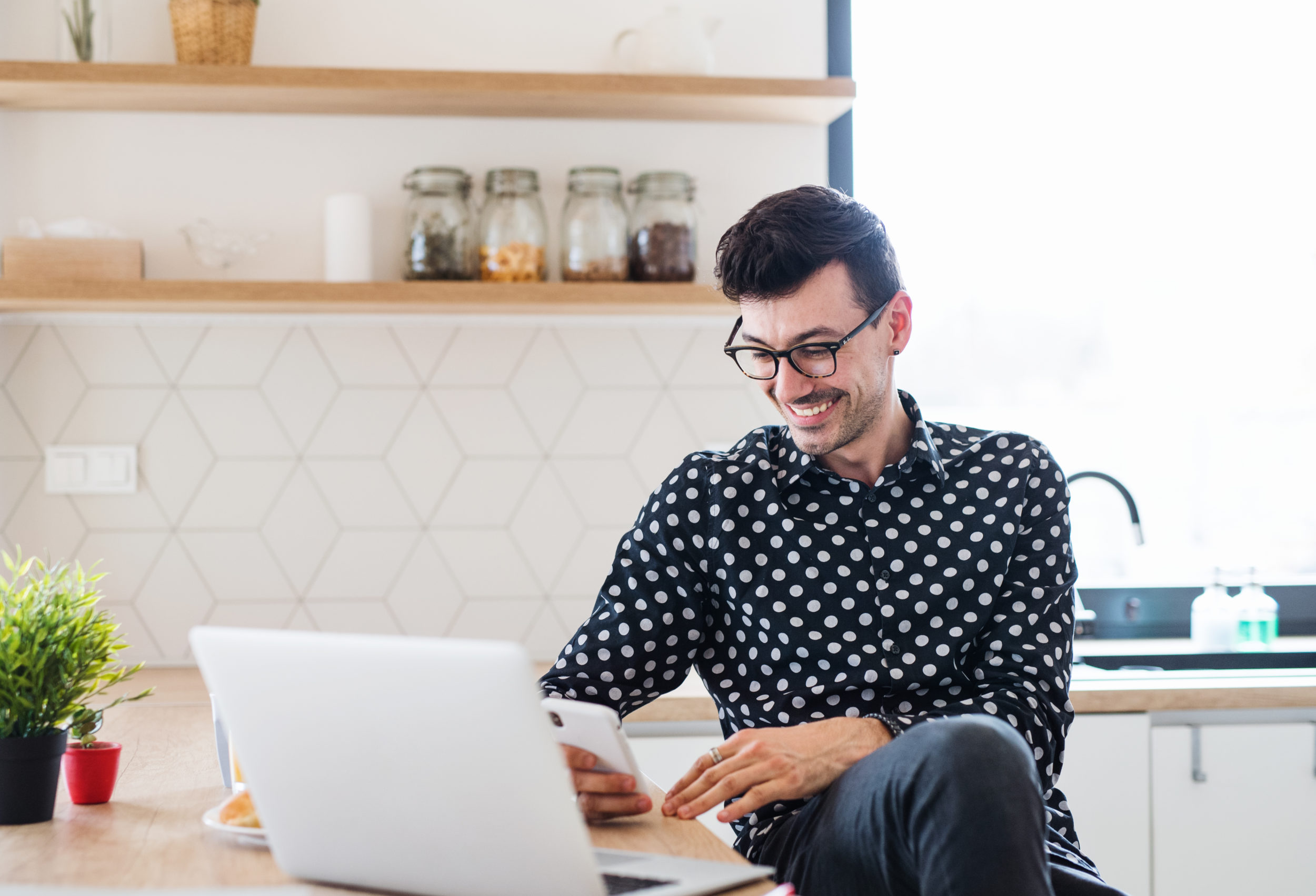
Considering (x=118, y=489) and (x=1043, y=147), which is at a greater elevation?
(x=1043, y=147)

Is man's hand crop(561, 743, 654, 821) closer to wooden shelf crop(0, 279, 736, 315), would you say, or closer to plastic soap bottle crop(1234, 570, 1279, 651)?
wooden shelf crop(0, 279, 736, 315)

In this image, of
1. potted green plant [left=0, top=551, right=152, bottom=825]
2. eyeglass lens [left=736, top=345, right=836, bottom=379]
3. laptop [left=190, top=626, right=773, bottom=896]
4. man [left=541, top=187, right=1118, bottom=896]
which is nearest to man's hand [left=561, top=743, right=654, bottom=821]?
laptop [left=190, top=626, right=773, bottom=896]

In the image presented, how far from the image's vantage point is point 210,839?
1.02 m

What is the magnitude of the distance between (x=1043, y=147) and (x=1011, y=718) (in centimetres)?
176

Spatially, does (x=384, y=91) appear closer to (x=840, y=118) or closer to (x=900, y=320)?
(x=840, y=118)

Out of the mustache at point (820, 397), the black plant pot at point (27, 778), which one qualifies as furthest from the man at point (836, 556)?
the black plant pot at point (27, 778)

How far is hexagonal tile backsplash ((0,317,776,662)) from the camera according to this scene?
2.29 metres

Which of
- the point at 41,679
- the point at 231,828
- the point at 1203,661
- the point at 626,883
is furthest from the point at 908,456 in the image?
the point at 1203,661

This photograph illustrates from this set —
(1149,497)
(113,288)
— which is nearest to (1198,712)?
(1149,497)

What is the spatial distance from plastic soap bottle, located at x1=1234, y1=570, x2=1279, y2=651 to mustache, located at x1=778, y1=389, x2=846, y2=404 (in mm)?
1386

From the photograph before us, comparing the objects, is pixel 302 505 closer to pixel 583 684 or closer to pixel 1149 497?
pixel 583 684

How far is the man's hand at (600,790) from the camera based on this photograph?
1.06m

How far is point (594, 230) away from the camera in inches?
86.7

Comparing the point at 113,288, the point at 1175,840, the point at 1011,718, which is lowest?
the point at 1175,840
